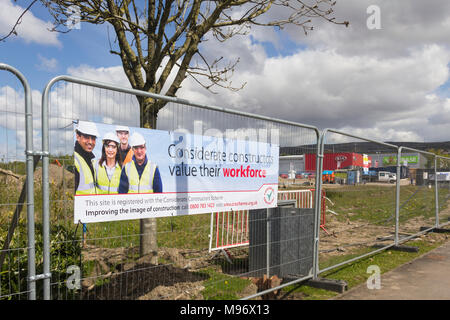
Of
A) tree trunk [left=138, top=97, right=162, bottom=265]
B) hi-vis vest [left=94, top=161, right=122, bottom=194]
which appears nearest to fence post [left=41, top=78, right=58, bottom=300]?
hi-vis vest [left=94, top=161, right=122, bottom=194]

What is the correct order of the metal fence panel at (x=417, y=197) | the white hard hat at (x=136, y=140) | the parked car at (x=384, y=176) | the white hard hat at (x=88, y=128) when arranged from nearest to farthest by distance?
the white hard hat at (x=88, y=128) → the white hard hat at (x=136, y=140) → the parked car at (x=384, y=176) → the metal fence panel at (x=417, y=197)

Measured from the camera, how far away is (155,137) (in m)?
3.87

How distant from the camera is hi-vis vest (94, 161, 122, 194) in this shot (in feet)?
11.3

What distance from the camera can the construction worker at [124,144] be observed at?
3.59 meters

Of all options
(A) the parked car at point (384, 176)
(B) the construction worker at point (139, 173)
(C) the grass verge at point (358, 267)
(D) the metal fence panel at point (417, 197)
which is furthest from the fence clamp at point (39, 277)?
(D) the metal fence panel at point (417, 197)

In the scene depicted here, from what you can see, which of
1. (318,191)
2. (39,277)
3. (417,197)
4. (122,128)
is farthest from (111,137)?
(417,197)

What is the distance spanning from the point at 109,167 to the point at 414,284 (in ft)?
16.0

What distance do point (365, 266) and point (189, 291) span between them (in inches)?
154

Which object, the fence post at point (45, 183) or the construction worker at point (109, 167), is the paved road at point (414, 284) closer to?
the construction worker at point (109, 167)

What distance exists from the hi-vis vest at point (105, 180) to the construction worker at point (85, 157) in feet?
0.15

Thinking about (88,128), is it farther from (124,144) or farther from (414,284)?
(414,284)

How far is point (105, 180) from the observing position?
3480 millimetres

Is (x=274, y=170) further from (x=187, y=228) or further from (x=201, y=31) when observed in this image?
(x=201, y=31)
